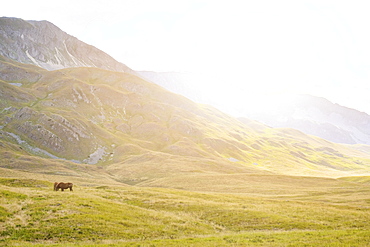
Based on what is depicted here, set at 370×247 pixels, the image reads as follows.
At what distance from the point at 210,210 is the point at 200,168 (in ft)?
317

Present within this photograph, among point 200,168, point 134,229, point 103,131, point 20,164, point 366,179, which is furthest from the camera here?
point 103,131

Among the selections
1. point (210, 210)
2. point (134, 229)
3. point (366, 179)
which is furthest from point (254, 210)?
point (366, 179)

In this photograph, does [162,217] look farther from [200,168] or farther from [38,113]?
[38,113]

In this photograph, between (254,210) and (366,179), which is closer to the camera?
(254,210)

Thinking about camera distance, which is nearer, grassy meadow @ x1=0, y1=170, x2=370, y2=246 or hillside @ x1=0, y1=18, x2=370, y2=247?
grassy meadow @ x1=0, y1=170, x2=370, y2=246

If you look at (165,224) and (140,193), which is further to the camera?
(140,193)

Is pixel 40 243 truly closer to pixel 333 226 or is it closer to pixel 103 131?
pixel 333 226

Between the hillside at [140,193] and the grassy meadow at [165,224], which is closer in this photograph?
the grassy meadow at [165,224]

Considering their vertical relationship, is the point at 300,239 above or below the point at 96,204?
above


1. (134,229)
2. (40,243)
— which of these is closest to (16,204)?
(40,243)

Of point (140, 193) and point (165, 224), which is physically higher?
point (165, 224)

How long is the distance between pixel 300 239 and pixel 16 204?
1194 inches

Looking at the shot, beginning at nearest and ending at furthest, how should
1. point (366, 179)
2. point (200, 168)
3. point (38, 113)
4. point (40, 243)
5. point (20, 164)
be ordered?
point (40, 243), point (20, 164), point (366, 179), point (200, 168), point (38, 113)

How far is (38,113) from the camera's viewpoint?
154 metres
